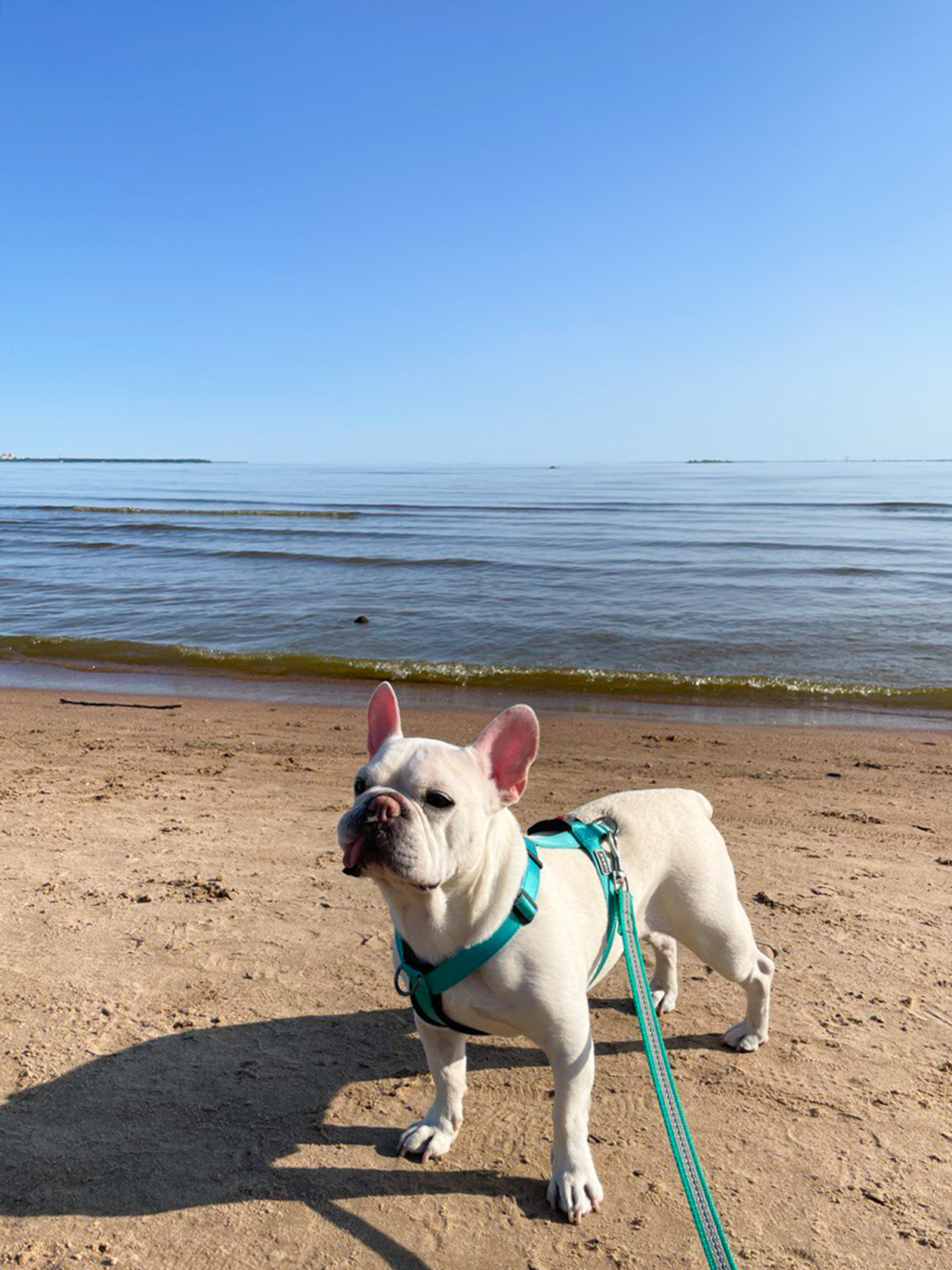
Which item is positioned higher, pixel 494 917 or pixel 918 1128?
pixel 494 917

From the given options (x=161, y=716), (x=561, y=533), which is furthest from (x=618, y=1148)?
(x=561, y=533)

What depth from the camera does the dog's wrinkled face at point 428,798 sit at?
2.44 m

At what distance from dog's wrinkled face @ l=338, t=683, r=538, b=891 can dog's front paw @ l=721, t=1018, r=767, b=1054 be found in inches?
71.3

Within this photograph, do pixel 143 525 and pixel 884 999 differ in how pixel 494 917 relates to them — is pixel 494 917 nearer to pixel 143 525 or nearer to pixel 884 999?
pixel 884 999

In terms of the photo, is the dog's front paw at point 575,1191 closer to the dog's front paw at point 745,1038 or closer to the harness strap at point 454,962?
the harness strap at point 454,962

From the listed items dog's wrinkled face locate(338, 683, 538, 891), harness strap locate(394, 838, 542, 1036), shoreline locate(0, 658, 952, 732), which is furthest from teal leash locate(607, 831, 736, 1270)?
shoreline locate(0, 658, 952, 732)

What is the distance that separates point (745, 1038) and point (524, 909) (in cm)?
168

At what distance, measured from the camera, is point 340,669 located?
1262 centimetres

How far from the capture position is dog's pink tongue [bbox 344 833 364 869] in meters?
2.44

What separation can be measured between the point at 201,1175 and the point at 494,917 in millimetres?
1414

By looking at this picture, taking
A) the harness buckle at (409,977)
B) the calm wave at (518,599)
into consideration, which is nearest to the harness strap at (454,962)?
the harness buckle at (409,977)

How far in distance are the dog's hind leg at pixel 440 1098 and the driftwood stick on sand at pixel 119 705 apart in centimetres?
817

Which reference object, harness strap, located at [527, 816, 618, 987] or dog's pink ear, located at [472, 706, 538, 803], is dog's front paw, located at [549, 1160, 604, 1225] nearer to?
harness strap, located at [527, 816, 618, 987]

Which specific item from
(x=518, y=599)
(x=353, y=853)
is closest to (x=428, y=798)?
(x=353, y=853)
